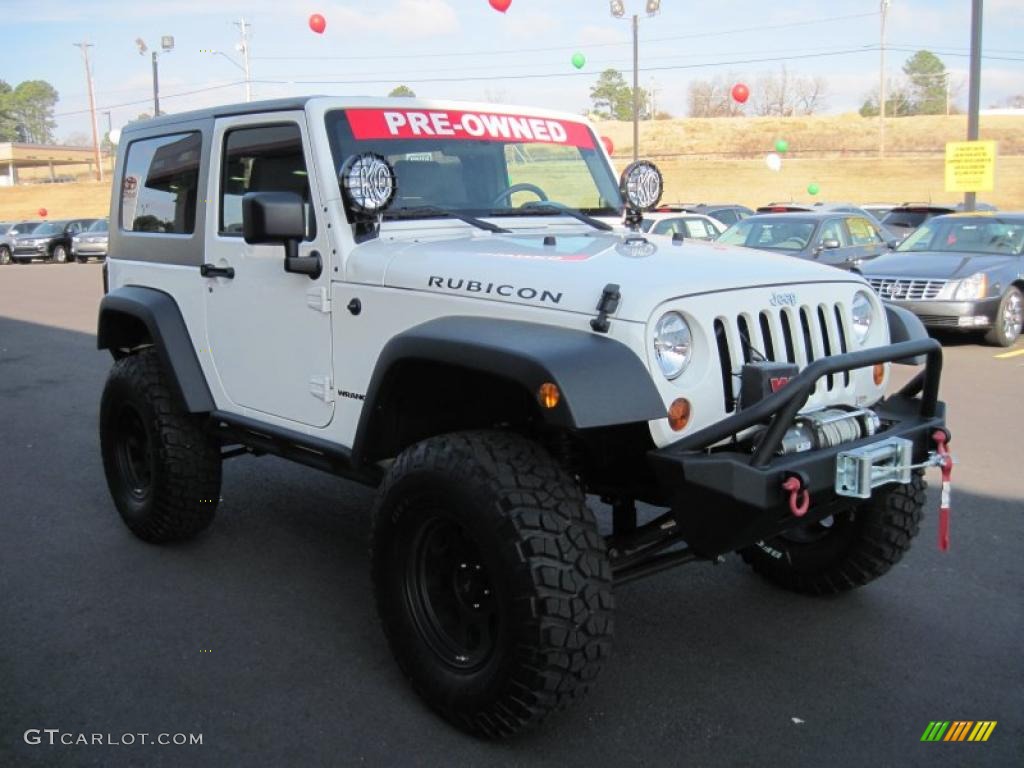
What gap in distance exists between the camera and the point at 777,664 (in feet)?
12.0

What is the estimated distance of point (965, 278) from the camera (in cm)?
1093

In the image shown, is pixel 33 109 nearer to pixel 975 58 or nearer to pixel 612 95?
pixel 612 95

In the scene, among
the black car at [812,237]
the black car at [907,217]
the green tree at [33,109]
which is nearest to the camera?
the black car at [812,237]

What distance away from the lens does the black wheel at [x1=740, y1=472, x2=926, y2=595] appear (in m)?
3.87

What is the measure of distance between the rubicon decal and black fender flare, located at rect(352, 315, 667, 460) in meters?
1.45

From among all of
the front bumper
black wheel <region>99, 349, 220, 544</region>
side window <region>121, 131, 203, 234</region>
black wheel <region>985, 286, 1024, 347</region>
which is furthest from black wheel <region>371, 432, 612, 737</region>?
black wheel <region>985, 286, 1024, 347</region>

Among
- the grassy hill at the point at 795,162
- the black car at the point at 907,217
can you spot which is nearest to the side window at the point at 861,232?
the black car at the point at 907,217

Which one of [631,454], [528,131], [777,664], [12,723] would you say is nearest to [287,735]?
[12,723]

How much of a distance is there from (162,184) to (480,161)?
1.69m

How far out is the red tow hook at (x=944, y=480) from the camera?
3.13 meters

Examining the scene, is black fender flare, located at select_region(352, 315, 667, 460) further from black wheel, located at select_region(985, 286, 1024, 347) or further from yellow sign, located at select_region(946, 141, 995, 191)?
yellow sign, located at select_region(946, 141, 995, 191)

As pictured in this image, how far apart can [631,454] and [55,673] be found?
7.46ft

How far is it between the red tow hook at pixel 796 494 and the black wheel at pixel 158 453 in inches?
114

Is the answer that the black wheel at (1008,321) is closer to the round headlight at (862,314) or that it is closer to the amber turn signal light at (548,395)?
the round headlight at (862,314)
